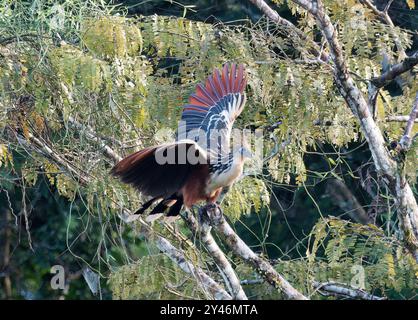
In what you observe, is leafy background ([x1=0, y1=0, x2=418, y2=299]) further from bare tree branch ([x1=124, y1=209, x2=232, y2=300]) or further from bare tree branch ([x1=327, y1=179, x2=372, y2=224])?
bare tree branch ([x1=327, y1=179, x2=372, y2=224])

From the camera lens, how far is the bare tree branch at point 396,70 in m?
4.75

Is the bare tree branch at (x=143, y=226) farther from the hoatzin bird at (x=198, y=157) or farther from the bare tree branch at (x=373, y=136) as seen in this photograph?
the bare tree branch at (x=373, y=136)

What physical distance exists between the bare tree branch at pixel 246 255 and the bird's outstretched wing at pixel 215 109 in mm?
446

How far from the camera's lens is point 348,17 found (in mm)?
5293

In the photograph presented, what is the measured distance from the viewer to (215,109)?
5.23m

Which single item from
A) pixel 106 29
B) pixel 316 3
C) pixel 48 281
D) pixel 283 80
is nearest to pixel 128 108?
pixel 106 29

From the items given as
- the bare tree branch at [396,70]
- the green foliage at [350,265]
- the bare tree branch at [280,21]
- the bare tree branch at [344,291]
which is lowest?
the bare tree branch at [344,291]

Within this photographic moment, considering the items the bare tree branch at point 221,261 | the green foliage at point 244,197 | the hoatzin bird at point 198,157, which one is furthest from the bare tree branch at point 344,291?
the hoatzin bird at point 198,157

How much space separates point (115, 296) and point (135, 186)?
4.19ft

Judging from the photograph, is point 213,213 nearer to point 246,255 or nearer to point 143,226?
point 246,255

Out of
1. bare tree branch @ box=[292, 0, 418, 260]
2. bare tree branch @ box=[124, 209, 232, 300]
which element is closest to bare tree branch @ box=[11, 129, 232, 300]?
bare tree branch @ box=[124, 209, 232, 300]

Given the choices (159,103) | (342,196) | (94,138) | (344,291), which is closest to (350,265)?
(344,291)

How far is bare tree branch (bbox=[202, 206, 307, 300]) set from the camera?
189 inches

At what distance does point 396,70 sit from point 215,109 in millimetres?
1010
